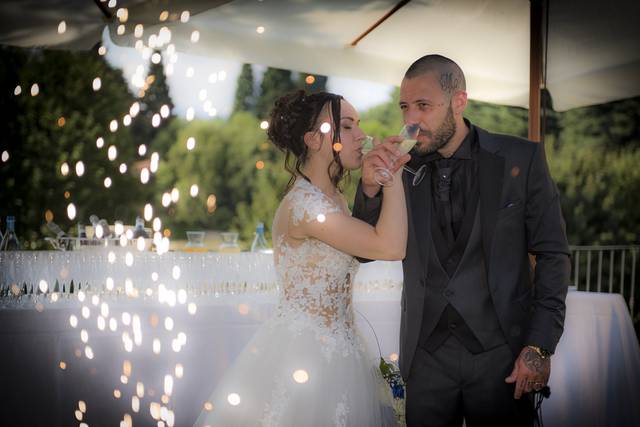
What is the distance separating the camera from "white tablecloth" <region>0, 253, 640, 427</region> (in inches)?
101

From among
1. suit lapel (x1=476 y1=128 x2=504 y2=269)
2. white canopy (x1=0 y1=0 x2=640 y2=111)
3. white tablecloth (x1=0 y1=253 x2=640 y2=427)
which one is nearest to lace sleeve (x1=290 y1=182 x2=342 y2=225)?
suit lapel (x1=476 y1=128 x2=504 y2=269)

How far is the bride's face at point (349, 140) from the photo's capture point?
2.20 meters

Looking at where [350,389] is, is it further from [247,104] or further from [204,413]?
[247,104]

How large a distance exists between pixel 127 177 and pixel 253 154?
3124mm

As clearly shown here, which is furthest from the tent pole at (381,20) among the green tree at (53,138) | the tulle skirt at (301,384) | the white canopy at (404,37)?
the green tree at (53,138)

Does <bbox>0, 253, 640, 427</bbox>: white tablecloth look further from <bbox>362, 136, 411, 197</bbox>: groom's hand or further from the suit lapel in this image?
the suit lapel

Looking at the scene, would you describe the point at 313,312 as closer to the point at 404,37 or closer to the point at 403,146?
the point at 403,146

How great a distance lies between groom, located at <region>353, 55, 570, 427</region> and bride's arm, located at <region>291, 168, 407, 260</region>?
0.23ft

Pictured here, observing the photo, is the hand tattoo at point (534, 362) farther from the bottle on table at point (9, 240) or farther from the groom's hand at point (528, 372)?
the bottle on table at point (9, 240)

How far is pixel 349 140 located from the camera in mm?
2215

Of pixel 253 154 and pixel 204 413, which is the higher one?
pixel 253 154

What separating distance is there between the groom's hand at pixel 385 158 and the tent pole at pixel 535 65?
2210 millimetres

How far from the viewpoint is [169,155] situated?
15.8m

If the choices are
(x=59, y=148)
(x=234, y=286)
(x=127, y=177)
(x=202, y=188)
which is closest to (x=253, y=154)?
(x=202, y=188)
